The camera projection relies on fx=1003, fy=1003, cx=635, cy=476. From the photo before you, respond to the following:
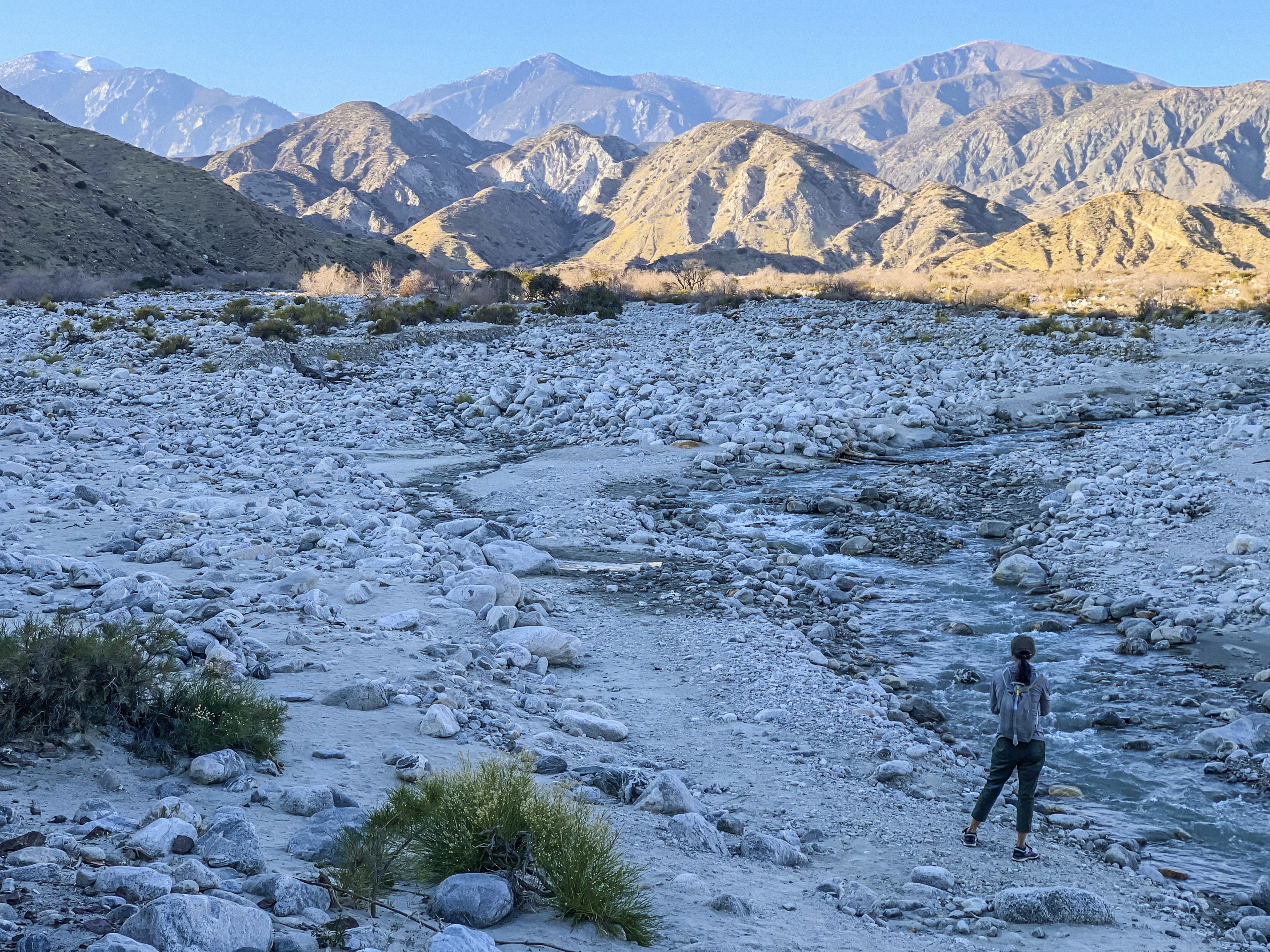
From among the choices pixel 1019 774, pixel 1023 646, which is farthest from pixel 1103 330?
pixel 1019 774

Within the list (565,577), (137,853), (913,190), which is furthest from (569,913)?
(913,190)

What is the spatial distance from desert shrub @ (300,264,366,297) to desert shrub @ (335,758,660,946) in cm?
2807

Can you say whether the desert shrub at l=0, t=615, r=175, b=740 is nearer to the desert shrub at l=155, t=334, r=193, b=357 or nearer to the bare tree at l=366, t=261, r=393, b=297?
the desert shrub at l=155, t=334, r=193, b=357

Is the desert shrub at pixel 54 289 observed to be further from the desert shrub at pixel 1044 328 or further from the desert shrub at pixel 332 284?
the desert shrub at pixel 1044 328

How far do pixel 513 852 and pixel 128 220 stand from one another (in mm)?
49757

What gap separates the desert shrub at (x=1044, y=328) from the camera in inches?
917

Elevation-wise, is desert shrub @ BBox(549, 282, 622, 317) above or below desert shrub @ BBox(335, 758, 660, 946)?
above

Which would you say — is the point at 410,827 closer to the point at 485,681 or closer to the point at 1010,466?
the point at 485,681

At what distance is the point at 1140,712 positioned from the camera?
19.7ft

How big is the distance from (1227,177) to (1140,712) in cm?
22347

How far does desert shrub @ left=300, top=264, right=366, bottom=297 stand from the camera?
108ft

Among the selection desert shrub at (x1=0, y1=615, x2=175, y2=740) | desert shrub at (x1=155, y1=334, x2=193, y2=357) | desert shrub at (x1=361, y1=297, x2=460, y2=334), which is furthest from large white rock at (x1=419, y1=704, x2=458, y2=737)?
desert shrub at (x1=361, y1=297, x2=460, y2=334)

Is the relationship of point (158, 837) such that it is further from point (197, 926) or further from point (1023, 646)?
point (1023, 646)

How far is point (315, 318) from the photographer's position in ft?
76.4
